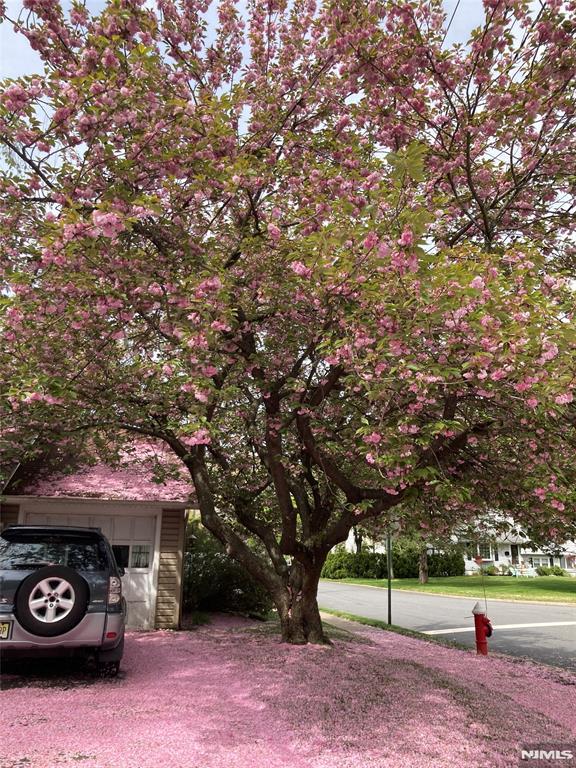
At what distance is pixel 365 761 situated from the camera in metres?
4.91

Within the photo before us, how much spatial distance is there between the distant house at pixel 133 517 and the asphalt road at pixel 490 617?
24.8ft

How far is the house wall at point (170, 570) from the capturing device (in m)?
12.7

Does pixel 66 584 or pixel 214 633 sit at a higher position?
pixel 66 584

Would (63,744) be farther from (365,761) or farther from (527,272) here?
(527,272)

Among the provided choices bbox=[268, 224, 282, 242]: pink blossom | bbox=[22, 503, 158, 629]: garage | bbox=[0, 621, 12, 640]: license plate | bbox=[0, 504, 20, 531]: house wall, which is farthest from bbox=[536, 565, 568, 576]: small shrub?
bbox=[0, 621, 12, 640]: license plate

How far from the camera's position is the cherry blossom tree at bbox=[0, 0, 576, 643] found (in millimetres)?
5832

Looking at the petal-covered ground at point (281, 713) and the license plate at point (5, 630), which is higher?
the license plate at point (5, 630)

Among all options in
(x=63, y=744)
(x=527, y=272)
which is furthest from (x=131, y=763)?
(x=527, y=272)

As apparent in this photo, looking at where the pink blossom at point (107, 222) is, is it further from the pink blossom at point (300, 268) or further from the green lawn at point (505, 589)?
the green lawn at point (505, 589)

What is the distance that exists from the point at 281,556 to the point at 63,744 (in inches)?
247

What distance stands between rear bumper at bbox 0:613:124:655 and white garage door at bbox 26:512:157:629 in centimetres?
574

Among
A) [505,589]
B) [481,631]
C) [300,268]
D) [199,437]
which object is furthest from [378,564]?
[300,268]

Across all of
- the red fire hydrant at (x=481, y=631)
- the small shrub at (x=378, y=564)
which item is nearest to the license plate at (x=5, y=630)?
the red fire hydrant at (x=481, y=631)

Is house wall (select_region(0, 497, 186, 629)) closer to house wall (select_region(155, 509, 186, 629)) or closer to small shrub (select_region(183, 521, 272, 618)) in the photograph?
house wall (select_region(155, 509, 186, 629))
